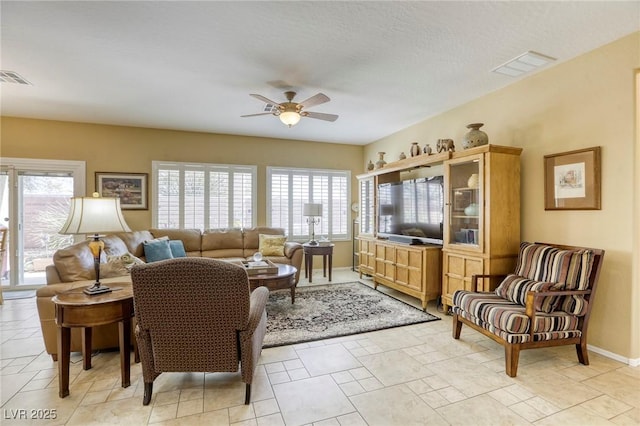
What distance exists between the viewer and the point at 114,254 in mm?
3635

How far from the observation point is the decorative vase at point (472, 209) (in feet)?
11.5

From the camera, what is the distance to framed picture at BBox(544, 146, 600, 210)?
2811 millimetres

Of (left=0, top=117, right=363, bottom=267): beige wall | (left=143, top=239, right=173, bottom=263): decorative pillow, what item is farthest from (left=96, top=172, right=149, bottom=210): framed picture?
(left=143, top=239, right=173, bottom=263): decorative pillow

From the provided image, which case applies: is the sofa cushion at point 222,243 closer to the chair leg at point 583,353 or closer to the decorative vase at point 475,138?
the decorative vase at point 475,138

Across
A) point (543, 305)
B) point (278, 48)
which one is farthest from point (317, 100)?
point (543, 305)

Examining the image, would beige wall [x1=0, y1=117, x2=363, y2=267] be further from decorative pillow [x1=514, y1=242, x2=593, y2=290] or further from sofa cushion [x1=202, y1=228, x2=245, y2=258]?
decorative pillow [x1=514, y1=242, x2=593, y2=290]

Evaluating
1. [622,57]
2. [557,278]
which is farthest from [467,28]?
[557,278]

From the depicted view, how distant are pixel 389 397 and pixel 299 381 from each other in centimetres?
67

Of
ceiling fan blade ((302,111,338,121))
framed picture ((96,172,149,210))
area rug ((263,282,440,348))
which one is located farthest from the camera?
framed picture ((96,172,149,210))

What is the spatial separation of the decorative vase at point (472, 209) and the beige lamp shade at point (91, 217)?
3.56m

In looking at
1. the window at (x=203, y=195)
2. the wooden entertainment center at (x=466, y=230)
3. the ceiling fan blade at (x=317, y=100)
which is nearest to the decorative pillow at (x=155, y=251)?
the window at (x=203, y=195)

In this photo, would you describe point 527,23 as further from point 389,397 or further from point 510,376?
point 389,397

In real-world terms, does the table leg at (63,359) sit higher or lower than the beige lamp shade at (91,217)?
lower

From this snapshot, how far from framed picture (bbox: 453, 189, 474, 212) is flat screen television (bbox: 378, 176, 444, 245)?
0.20 m
